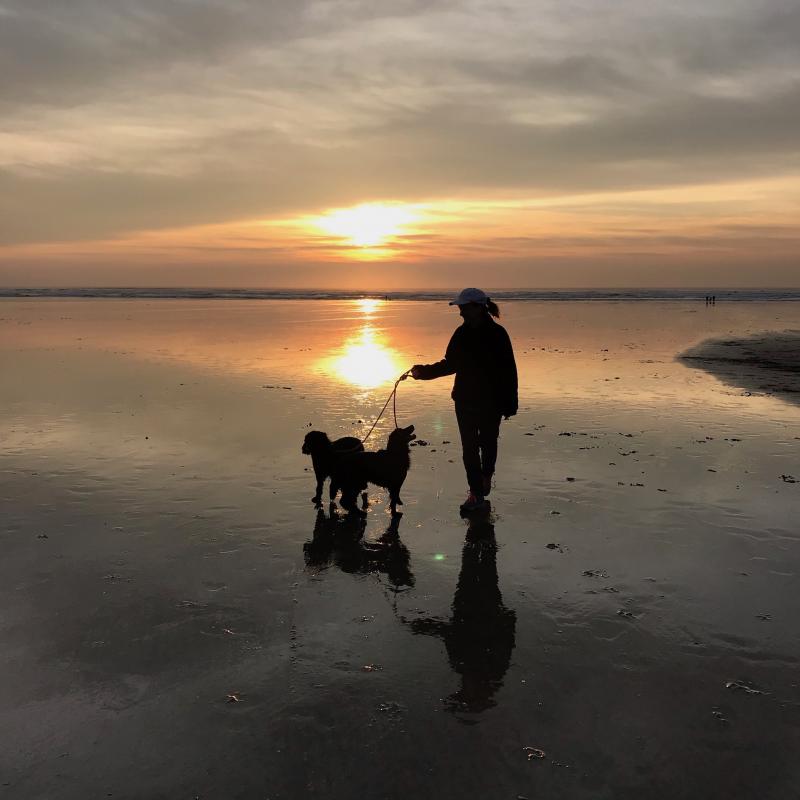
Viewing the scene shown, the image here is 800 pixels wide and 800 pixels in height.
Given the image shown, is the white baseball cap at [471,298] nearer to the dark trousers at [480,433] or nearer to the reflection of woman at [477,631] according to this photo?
the dark trousers at [480,433]

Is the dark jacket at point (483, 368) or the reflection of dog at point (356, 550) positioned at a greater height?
the dark jacket at point (483, 368)

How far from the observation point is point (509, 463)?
31.3ft

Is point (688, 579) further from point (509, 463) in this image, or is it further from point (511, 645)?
point (509, 463)

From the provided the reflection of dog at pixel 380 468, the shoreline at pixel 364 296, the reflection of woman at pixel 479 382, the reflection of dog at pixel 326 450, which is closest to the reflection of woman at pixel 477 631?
the reflection of dog at pixel 380 468

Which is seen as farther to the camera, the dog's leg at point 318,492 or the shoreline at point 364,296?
the shoreline at point 364,296

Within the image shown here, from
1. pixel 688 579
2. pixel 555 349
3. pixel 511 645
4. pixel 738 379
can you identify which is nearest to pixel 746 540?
pixel 688 579

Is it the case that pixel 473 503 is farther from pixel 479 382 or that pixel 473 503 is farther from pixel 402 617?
pixel 402 617

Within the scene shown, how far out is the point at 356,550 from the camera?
6512 millimetres

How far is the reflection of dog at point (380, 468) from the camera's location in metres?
7.26

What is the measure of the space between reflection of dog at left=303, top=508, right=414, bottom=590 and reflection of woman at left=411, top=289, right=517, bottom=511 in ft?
3.73

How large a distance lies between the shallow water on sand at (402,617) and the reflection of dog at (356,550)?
0.12ft

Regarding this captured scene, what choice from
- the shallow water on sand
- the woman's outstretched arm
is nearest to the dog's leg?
the shallow water on sand

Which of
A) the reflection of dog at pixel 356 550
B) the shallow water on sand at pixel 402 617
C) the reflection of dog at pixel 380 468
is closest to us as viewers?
the shallow water on sand at pixel 402 617

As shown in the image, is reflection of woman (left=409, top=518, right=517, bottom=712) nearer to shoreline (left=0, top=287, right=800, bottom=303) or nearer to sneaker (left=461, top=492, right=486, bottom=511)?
sneaker (left=461, top=492, right=486, bottom=511)
